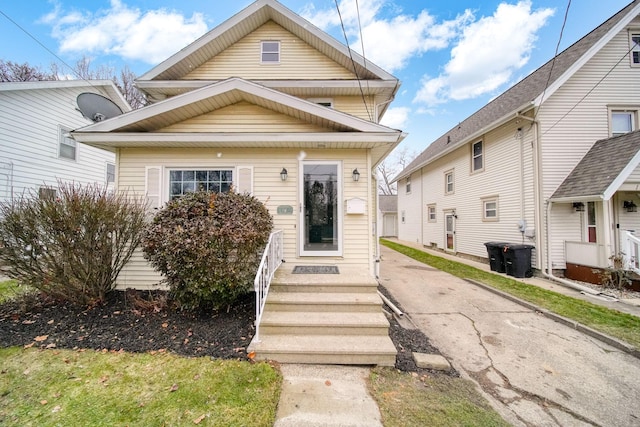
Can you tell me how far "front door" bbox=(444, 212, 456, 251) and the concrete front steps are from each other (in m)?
10.2

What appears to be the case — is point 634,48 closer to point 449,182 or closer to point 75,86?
point 449,182

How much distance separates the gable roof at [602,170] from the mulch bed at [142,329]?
6.85 m

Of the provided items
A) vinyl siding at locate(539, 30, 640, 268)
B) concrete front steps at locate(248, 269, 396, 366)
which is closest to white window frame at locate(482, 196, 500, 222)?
vinyl siding at locate(539, 30, 640, 268)

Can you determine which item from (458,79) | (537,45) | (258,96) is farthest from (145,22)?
(458,79)

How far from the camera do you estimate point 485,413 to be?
96.0 inches

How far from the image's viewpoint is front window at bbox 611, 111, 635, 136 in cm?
822

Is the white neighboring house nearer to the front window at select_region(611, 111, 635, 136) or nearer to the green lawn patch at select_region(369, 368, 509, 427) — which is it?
the green lawn patch at select_region(369, 368, 509, 427)

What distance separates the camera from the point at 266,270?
4156mm

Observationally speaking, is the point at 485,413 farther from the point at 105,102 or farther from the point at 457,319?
the point at 105,102

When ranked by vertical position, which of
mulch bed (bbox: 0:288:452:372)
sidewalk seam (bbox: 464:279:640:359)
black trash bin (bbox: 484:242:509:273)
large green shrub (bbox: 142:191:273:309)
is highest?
large green shrub (bbox: 142:191:273:309)

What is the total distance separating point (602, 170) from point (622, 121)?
2860mm

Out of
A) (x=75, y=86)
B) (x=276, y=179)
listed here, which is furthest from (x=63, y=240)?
(x=75, y=86)

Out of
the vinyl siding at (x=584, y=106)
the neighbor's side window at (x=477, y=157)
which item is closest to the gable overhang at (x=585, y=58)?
the vinyl siding at (x=584, y=106)

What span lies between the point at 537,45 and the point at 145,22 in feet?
45.1
